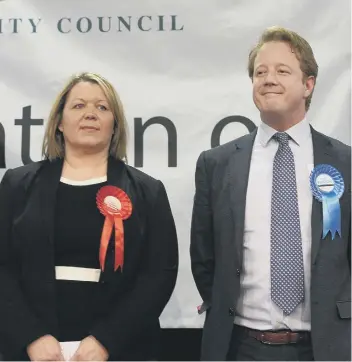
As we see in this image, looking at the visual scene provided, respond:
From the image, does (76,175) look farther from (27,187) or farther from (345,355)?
(345,355)

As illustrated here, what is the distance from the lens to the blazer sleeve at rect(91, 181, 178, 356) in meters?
1.52

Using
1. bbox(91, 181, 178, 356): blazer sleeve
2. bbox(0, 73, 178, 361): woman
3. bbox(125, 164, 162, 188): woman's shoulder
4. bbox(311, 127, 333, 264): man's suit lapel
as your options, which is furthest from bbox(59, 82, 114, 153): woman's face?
bbox(311, 127, 333, 264): man's suit lapel

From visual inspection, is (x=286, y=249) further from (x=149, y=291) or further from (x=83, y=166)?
(x=83, y=166)

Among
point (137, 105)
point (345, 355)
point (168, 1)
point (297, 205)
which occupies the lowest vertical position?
point (345, 355)

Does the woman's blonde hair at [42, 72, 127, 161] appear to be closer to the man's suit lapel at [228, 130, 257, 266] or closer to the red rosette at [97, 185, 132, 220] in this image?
the red rosette at [97, 185, 132, 220]

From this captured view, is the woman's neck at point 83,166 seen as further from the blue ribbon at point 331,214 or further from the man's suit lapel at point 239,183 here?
the blue ribbon at point 331,214

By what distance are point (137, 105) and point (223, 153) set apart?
0.59 metres

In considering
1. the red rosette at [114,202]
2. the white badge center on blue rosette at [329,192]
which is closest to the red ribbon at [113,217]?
the red rosette at [114,202]

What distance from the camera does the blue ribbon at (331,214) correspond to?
1.51 meters

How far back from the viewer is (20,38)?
2.18 metres

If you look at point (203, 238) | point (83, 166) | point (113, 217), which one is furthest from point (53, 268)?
point (203, 238)

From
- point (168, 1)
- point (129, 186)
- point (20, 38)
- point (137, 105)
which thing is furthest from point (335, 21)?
point (20, 38)

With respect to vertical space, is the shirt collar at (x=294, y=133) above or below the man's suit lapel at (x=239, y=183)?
above

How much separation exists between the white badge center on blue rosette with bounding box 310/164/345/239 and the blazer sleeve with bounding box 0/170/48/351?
0.81 meters
